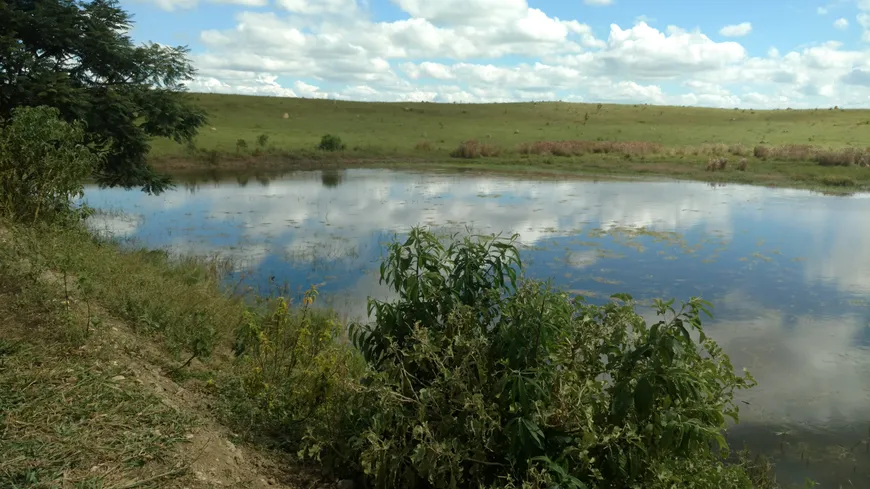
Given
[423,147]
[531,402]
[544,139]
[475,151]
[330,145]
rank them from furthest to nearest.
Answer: [544,139]
[423,147]
[475,151]
[330,145]
[531,402]

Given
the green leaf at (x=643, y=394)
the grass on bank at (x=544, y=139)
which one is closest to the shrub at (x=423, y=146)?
the grass on bank at (x=544, y=139)

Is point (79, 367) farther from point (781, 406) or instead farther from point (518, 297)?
point (781, 406)

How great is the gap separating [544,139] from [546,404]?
135ft

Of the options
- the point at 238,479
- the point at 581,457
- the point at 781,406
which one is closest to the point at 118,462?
the point at 238,479

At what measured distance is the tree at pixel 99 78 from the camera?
1116cm

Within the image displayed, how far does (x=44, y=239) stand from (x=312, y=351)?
3116mm

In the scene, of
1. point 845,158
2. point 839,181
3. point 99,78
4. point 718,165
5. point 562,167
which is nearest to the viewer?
Result: point 99,78

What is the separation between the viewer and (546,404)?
360 cm

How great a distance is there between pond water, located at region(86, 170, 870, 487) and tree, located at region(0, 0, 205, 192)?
2436mm

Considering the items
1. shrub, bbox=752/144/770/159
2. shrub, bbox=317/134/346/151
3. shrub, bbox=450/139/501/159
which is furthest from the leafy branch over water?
shrub, bbox=450/139/501/159

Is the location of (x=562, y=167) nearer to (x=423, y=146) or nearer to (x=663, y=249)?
(x=423, y=146)

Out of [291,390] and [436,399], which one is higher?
[436,399]

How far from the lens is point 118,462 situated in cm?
313


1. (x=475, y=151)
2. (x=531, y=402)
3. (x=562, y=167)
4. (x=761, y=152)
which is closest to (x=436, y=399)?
(x=531, y=402)
